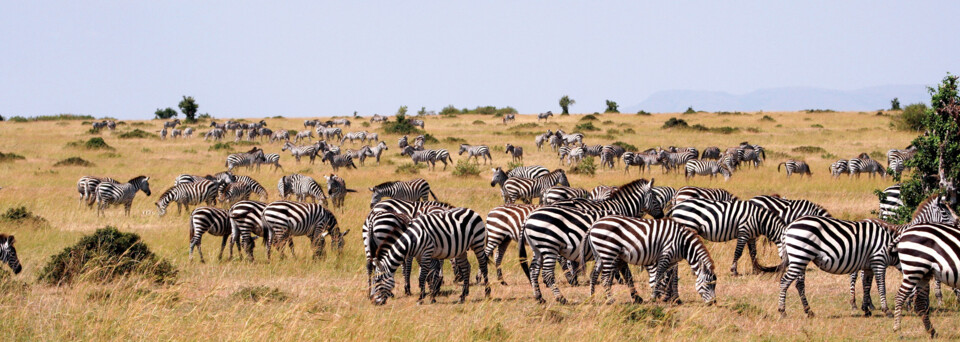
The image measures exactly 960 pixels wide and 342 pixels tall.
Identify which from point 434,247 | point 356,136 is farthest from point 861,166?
point 356,136

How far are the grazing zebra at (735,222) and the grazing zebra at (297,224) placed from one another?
5.67 m

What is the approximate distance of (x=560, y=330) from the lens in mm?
8047

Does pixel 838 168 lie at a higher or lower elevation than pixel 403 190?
higher

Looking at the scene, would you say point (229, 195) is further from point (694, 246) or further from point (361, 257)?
point (694, 246)

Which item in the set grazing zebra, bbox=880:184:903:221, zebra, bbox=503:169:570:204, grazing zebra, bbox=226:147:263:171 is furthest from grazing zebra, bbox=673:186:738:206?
grazing zebra, bbox=226:147:263:171

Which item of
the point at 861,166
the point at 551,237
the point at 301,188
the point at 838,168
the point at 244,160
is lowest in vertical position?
the point at 244,160

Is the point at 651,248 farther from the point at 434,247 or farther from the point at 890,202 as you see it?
the point at 890,202

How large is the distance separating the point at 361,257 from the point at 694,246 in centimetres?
622

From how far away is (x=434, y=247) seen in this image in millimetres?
9672

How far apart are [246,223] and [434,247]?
4916 millimetres

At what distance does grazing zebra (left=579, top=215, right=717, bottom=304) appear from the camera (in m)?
9.27

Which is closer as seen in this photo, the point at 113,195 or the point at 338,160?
the point at 113,195

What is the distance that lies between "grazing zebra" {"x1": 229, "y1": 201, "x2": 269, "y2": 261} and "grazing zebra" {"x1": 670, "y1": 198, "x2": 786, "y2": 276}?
23.1 ft

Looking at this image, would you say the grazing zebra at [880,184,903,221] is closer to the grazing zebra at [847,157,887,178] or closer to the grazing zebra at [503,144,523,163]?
the grazing zebra at [847,157,887,178]
